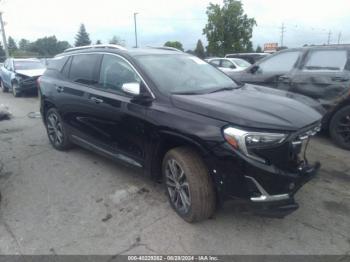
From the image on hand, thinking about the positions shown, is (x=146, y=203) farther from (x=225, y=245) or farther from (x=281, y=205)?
(x=281, y=205)

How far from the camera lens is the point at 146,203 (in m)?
3.86


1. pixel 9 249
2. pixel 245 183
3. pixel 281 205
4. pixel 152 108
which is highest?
pixel 152 108

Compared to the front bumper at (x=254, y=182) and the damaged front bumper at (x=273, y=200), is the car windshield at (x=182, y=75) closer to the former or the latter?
the front bumper at (x=254, y=182)

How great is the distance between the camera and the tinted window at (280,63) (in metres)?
6.28

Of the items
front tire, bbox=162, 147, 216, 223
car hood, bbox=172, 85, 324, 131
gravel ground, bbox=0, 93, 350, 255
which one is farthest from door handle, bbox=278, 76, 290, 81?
front tire, bbox=162, 147, 216, 223

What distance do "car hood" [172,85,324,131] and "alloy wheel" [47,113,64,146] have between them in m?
2.86

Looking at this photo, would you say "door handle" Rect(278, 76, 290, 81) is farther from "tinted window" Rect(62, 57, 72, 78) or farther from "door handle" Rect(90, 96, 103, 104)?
"tinted window" Rect(62, 57, 72, 78)

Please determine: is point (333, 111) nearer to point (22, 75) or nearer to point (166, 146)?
point (166, 146)

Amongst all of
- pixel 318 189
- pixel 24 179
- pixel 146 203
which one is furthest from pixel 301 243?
pixel 24 179

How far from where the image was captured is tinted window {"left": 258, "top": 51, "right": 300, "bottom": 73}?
20.6 ft

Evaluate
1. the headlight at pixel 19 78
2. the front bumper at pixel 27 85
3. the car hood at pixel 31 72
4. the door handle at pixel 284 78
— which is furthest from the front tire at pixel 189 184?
the headlight at pixel 19 78

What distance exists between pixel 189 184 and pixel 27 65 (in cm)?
1309

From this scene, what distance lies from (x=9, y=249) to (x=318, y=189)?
11.4 ft

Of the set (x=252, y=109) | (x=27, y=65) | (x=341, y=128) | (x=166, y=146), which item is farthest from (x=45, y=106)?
(x=27, y=65)
